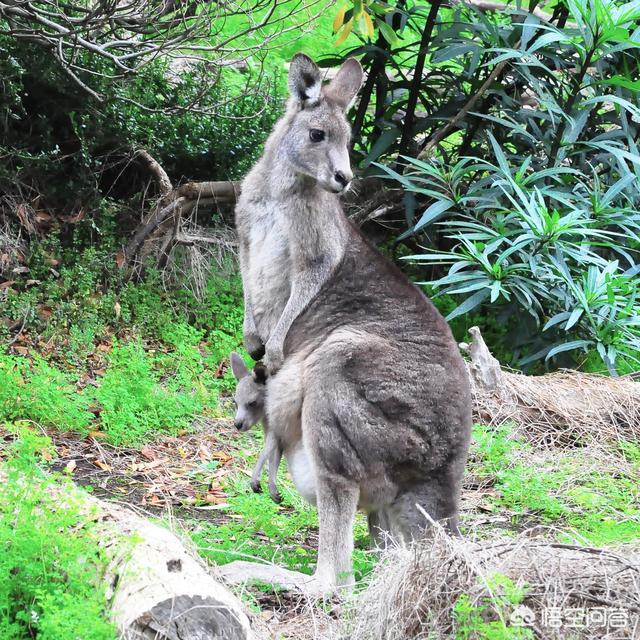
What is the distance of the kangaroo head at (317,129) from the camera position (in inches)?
218

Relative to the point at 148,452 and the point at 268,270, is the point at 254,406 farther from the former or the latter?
the point at 148,452

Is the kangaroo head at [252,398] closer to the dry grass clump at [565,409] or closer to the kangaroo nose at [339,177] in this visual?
the kangaroo nose at [339,177]

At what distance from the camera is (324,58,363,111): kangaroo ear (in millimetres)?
5852

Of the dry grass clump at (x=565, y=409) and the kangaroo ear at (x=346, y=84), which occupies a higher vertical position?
the kangaroo ear at (x=346, y=84)

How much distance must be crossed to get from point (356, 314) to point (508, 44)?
194 inches

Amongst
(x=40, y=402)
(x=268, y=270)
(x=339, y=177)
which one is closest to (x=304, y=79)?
(x=339, y=177)

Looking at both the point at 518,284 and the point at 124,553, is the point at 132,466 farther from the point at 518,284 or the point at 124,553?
the point at 518,284

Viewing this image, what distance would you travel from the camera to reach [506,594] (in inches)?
137

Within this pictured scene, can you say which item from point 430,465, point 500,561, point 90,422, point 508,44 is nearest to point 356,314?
point 430,465

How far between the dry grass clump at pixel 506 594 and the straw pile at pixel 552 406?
382 cm

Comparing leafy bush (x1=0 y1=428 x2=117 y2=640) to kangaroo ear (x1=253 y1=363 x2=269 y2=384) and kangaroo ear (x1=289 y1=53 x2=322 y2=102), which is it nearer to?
kangaroo ear (x1=253 y1=363 x2=269 y2=384)

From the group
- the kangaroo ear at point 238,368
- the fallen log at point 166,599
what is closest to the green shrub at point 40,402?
the kangaroo ear at point 238,368

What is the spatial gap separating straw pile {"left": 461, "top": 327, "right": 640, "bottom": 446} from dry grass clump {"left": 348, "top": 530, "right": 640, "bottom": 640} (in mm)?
3823

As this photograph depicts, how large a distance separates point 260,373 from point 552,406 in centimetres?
312
